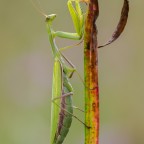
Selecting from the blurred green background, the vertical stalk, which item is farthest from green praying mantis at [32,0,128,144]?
the blurred green background

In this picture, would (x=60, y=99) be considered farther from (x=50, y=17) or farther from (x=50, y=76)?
(x=50, y=76)

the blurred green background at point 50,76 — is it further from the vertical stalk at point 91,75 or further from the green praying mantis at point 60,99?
the vertical stalk at point 91,75

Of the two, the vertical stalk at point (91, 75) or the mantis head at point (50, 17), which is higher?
the mantis head at point (50, 17)

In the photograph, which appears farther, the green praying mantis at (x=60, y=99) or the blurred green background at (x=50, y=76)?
the blurred green background at (x=50, y=76)

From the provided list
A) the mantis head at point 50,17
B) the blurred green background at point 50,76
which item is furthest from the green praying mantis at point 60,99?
the blurred green background at point 50,76

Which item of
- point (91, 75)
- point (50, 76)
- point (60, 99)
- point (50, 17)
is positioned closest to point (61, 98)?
point (60, 99)
